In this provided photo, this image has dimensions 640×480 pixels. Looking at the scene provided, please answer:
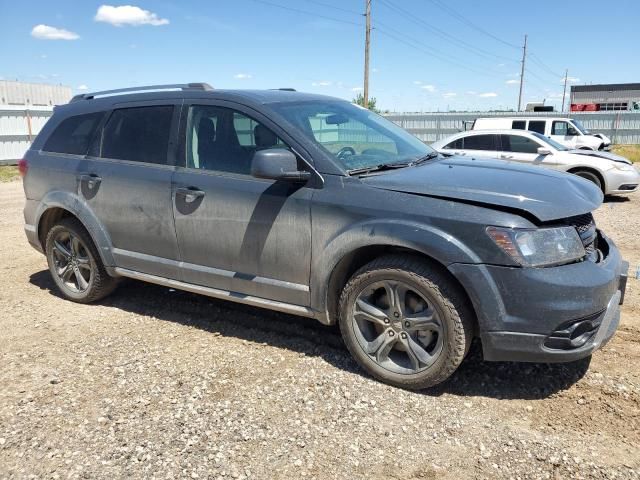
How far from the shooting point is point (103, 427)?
3.05m

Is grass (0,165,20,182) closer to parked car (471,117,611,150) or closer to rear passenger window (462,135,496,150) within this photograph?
rear passenger window (462,135,496,150)

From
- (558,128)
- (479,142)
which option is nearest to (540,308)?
(479,142)

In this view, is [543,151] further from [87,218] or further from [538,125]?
[87,218]

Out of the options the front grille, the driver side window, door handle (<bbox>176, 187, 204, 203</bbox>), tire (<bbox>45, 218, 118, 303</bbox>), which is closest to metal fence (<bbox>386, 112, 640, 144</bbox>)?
the driver side window

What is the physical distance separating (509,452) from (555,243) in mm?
1134

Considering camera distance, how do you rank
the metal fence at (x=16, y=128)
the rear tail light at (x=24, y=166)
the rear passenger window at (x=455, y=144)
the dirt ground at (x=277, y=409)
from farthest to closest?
the metal fence at (x=16, y=128) < the rear passenger window at (x=455, y=144) < the rear tail light at (x=24, y=166) < the dirt ground at (x=277, y=409)

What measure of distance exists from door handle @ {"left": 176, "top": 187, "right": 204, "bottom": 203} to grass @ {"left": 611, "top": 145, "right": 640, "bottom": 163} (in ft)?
70.8

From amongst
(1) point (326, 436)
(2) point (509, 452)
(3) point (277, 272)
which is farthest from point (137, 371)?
(2) point (509, 452)

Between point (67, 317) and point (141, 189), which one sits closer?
point (141, 189)

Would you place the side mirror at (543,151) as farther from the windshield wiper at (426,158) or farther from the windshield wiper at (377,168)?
the windshield wiper at (377,168)

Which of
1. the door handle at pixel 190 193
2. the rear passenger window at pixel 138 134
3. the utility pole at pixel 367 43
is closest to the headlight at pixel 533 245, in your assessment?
the door handle at pixel 190 193

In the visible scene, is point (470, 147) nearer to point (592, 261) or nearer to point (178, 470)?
point (592, 261)

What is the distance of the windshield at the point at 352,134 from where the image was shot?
3.64 meters

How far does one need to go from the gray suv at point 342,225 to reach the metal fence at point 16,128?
54.3ft
